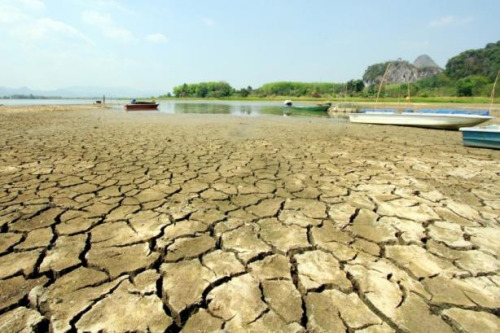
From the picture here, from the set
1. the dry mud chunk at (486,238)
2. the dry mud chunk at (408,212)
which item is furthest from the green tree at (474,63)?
the dry mud chunk at (486,238)

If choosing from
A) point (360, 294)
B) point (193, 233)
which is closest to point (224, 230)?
point (193, 233)

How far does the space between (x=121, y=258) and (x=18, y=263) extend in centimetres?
72

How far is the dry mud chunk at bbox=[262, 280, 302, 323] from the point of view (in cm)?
152

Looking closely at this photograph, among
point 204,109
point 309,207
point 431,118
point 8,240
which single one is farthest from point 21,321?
point 204,109

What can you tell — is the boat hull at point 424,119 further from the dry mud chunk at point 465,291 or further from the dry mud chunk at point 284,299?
the dry mud chunk at point 284,299

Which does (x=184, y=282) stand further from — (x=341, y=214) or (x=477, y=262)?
(x=477, y=262)

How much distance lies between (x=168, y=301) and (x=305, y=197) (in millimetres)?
2114

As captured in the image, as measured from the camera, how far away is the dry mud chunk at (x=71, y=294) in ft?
4.81

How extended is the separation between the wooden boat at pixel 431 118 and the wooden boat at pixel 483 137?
11.6 ft

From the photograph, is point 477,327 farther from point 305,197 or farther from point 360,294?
point 305,197

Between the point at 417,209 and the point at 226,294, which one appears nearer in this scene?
the point at 226,294

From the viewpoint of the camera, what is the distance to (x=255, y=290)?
1.70 m

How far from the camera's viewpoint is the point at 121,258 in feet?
6.60

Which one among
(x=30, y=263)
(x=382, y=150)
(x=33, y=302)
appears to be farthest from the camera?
(x=382, y=150)
